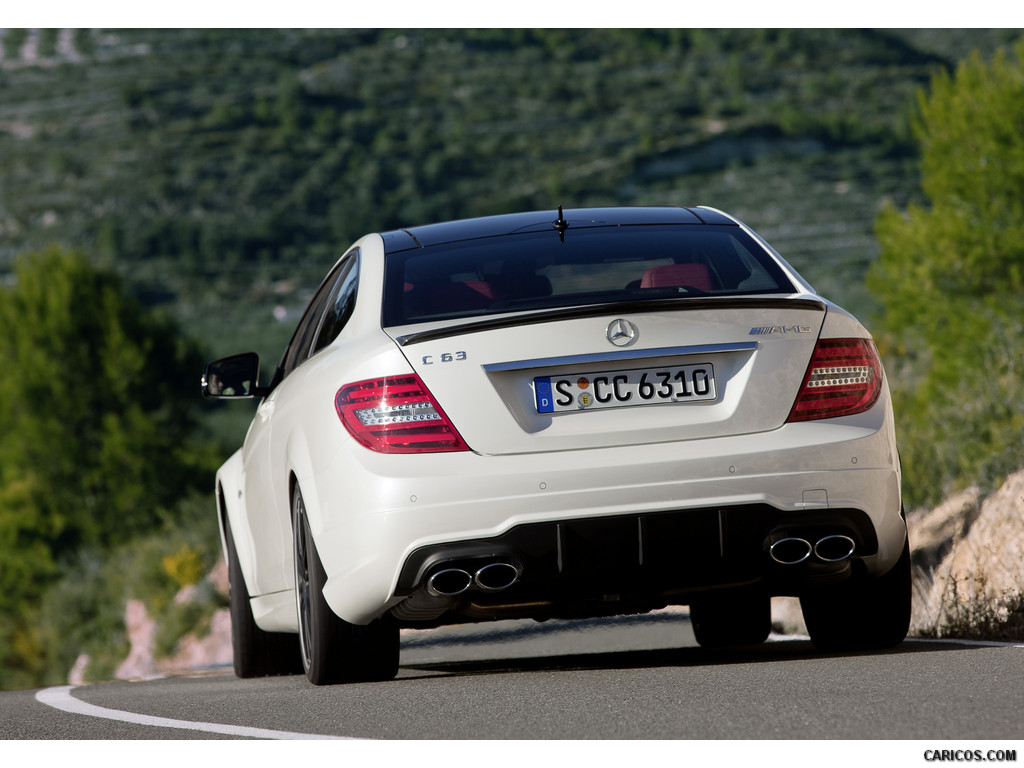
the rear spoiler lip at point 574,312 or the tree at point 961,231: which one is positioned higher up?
the rear spoiler lip at point 574,312

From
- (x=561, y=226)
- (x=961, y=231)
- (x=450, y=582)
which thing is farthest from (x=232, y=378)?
(x=961, y=231)

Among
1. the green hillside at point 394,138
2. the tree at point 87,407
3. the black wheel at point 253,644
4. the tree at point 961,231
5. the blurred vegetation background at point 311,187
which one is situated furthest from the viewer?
the green hillside at point 394,138

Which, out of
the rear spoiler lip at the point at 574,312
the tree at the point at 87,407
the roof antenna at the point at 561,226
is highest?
the roof antenna at the point at 561,226

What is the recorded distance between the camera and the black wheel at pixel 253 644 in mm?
8141

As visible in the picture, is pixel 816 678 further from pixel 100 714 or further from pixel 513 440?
pixel 100 714

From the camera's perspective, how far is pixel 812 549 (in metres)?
5.91

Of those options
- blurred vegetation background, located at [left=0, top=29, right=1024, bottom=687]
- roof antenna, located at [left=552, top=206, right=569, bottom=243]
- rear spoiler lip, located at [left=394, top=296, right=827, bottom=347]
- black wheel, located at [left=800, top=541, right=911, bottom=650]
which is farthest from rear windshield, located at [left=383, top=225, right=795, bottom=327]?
blurred vegetation background, located at [left=0, top=29, right=1024, bottom=687]

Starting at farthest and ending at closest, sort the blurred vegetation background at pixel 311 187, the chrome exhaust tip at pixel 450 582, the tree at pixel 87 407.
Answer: the tree at pixel 87 407, the blurred vegetation background at pixel 311 187, the chrome exhaust tip at pixel 450 582

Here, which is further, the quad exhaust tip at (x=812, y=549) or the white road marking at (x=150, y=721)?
the quad exhaust tip at (x=812, y=549)

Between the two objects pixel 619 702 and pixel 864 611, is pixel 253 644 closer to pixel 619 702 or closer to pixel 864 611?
pixel 864 611

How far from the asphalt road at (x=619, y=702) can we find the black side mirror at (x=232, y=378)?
4.22ft

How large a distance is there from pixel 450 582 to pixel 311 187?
92.2 m

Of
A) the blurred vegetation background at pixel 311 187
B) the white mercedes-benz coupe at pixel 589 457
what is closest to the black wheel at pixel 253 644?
the white mercedes-benz coupe at pixel 589 457

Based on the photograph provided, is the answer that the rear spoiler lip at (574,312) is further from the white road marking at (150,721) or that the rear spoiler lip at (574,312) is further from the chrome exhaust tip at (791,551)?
the white road marking at (150,721)
